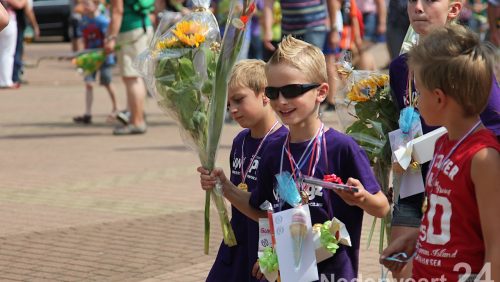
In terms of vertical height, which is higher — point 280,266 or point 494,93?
point 494,93

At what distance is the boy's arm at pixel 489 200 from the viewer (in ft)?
10.3

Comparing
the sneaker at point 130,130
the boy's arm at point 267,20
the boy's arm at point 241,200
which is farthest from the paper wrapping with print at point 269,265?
the sneaker at point 130,130

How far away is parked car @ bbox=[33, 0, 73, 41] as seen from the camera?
26969mm

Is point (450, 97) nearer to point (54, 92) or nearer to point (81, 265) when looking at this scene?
point (81, 265)

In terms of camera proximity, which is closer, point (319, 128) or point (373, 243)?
point (319, 128)

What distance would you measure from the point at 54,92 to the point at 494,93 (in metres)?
14.3

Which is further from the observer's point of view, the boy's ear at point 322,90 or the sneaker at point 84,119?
the sneaker at point 84,119

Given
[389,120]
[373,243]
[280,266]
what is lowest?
[373,243]

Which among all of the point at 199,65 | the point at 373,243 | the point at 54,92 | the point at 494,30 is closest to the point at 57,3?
the point at 54,92

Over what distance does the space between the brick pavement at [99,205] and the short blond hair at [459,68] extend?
3052 millimetres

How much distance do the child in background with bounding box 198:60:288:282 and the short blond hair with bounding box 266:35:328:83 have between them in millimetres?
462

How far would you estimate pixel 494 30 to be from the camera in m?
9.70

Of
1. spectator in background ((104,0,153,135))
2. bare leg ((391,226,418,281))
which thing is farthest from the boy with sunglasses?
spectator in background ((104,0,153,135))

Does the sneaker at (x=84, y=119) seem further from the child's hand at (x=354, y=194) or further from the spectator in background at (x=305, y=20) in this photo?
the child's hand at (x=354, y=194)
